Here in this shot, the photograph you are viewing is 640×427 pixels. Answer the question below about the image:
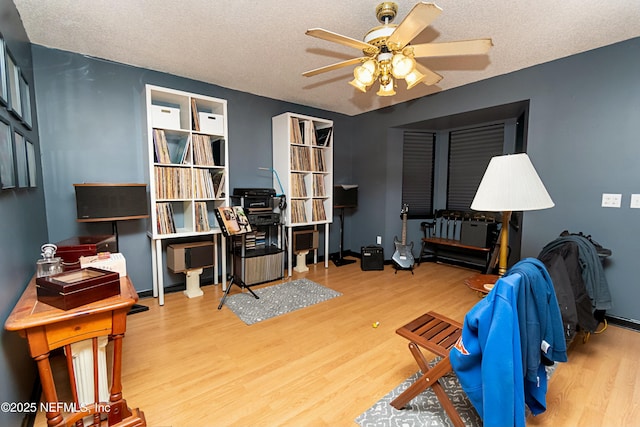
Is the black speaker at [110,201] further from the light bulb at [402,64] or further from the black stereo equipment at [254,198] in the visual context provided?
the light bulb at [402,64]

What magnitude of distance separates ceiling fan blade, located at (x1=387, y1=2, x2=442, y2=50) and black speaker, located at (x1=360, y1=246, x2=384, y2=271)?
110 inches

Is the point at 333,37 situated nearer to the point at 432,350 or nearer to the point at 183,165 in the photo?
the point at 432,350

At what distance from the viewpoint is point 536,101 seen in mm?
2891

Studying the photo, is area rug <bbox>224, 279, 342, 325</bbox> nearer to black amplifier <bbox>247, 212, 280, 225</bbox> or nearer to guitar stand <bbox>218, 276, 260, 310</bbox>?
guitar stand <bbox>218, 276, 260, 310</bbox>

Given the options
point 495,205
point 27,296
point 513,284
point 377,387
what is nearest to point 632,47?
point 495,205

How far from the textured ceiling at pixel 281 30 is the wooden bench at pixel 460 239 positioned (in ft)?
6.13

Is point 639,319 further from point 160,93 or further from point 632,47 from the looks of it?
point 160,93

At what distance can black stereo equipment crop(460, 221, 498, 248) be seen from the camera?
3.71m

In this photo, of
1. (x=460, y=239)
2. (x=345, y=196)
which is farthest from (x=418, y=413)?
(x=345, y=196)

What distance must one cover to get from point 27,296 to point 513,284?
2170mm

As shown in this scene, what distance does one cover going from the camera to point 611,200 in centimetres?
251

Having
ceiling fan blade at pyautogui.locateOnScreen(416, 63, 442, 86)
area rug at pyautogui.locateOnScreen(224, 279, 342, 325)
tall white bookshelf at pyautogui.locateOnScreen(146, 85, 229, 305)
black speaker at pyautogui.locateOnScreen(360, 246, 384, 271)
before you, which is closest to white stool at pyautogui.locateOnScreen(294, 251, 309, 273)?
area rug at pyautogui.locateOnScreen(224, 279, 342, 325)

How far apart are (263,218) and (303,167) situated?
966 mm

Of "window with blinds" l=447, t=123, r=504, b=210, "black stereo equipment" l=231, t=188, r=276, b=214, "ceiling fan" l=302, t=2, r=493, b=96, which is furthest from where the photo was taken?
"window with blinds" l=447, t=123, r=504, b=210
